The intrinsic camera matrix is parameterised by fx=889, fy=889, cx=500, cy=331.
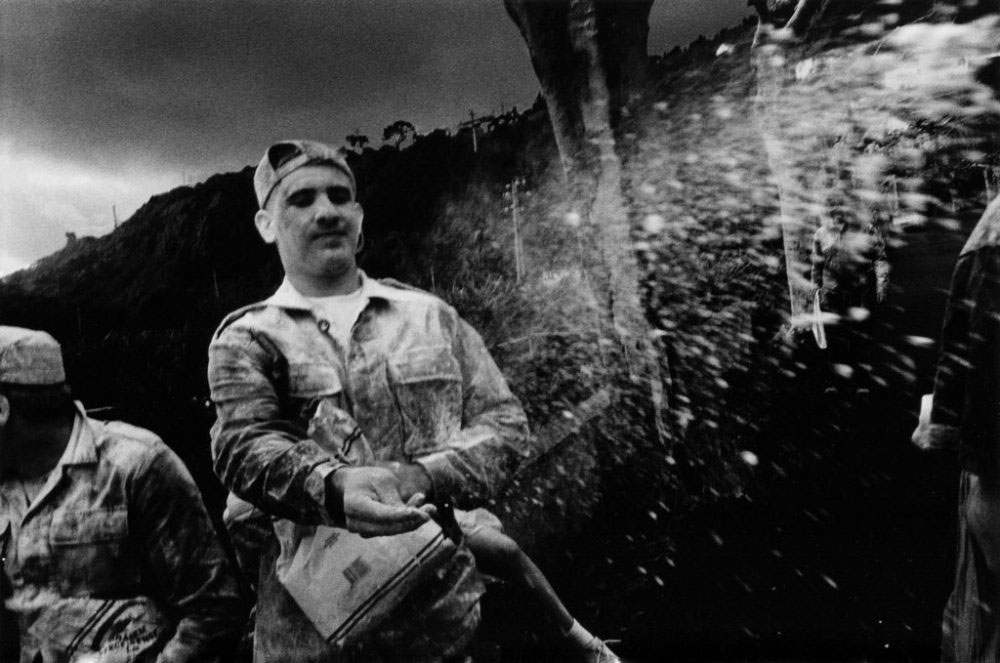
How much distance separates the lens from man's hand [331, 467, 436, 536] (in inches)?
91.4

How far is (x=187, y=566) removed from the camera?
8.65ft

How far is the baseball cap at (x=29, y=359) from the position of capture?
274 cm

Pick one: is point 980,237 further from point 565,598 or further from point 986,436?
point 565,598

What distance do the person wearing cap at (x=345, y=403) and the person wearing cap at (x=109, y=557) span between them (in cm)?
15

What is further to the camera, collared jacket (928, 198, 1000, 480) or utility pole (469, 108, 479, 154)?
utility pole (469, 108, 479, 154)

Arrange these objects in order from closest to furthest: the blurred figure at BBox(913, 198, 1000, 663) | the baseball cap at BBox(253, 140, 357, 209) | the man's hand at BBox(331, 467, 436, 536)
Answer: the man's hand at BBox(331, 467, 436, 536) → the blurred figure at BBox(913, 198, 1000, 663) → the baseball cap at BBox(253, 140, 357, 209)

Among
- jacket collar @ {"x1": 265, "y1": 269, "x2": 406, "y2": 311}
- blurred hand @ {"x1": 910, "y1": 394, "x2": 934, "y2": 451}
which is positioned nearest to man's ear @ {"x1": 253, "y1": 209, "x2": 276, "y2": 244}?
jacket collar @ {"x1": 265, "y1": 269, "x2": 406, "y2": 311}

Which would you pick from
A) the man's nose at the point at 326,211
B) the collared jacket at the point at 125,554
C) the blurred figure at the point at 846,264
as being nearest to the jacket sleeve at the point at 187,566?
the collared jacket at the point at 125,554

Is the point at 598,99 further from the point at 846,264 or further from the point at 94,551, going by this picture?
the point at 94,551

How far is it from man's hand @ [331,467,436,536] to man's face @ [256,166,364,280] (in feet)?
2.07

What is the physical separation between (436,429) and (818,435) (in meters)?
1.16

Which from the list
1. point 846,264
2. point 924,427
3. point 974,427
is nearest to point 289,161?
point 846,264

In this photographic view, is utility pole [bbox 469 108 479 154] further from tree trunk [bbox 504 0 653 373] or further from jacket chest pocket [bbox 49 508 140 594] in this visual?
jacket chest pocket [bbox 49 508 140 594]

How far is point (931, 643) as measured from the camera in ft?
8.78
